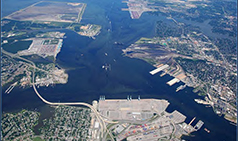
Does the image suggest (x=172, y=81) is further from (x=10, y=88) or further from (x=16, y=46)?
(x=16, y=46)

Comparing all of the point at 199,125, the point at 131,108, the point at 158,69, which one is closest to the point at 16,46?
the point at 131,108

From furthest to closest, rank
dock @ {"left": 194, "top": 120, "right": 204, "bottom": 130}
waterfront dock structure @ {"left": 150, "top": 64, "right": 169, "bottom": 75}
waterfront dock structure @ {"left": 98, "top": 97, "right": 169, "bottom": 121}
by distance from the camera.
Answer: waterfront dock structure @ {"left": 150, "top": 64, "right": 169, "bottom": 75} → waterfront dock structure @ {"left": 98, "top": 97, "right": 169, "bottom": 121} → dock @ {"left": 194, "top": 120, "right": 204, "bottom": 130}

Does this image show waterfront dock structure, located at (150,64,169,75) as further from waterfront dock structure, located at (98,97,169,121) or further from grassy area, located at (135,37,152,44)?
grassy area, located at (135,37,152,44)

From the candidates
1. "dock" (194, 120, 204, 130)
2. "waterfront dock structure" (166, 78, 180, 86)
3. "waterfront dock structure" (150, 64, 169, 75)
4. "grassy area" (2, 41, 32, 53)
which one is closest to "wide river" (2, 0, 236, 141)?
"dock" (194, 120, 204, 130)

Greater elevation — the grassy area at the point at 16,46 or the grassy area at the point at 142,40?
the grassy area at the point at 142,40

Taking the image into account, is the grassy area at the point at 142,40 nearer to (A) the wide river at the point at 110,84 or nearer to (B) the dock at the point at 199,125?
(A) the wide river at the point at 110,84

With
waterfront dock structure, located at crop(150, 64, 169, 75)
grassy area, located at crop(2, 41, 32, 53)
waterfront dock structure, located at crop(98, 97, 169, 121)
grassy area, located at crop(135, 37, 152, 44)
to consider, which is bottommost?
waterfront dock structure, located at crop(98, 97, 169, 121)

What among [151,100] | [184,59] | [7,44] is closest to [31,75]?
[7,44]

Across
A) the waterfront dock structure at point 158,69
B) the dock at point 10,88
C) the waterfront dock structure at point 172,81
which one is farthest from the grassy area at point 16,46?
the waterfront dock structure at point 172,81
